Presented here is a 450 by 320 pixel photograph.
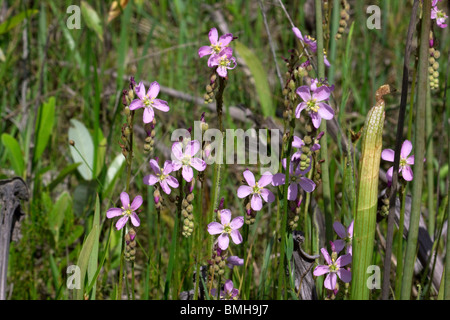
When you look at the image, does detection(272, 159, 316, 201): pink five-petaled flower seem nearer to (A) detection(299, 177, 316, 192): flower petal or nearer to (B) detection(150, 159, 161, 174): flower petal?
(A) detection(299, 177, 316, 192): flower petal

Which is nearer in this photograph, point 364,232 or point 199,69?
point 364,232

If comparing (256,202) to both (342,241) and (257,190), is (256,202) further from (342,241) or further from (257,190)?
(342,241)

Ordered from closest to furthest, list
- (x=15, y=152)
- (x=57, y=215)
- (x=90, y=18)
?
(x=57, y=215)
(x=15, y=152)
(x=90, y=18)

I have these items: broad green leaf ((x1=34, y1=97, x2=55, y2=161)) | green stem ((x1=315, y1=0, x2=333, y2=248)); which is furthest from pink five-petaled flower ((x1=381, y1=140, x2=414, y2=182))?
broad green leaf ((x1=34, y1=97, x2=55, y2=161))

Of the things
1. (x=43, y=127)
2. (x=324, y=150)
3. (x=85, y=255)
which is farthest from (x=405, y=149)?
(x=43, y=127)
